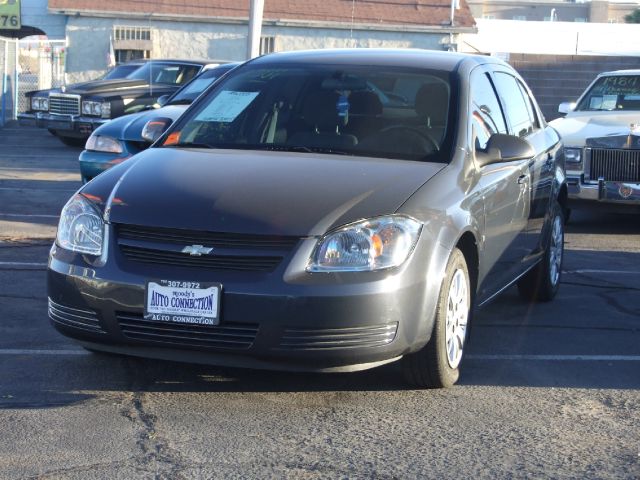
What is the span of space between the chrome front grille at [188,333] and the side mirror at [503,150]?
1.81 m

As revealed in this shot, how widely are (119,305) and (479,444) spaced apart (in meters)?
1.69

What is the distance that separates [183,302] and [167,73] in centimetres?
1435

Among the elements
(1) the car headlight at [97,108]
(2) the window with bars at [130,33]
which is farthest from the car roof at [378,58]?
(2) the window with bars at [130,33]

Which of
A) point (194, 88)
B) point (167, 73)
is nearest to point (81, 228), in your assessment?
point (194, 88)

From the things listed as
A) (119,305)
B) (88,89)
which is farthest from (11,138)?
(119,305)

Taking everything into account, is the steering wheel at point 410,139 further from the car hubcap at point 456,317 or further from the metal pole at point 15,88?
the metal pole at point 15,88

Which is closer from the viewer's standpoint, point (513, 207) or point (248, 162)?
point (248, 162)

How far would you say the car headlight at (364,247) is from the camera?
473 centimetres

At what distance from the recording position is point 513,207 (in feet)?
21.1

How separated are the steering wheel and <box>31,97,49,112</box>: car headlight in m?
13.9

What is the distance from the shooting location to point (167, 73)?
18594mm

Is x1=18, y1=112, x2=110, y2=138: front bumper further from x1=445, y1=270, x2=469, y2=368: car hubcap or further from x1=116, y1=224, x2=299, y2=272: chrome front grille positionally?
x1=116, y1=224, x2=299, y2=272: chrome front grille

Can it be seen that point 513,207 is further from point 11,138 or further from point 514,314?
point 11,138

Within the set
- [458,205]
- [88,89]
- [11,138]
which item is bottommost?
[11,138]
